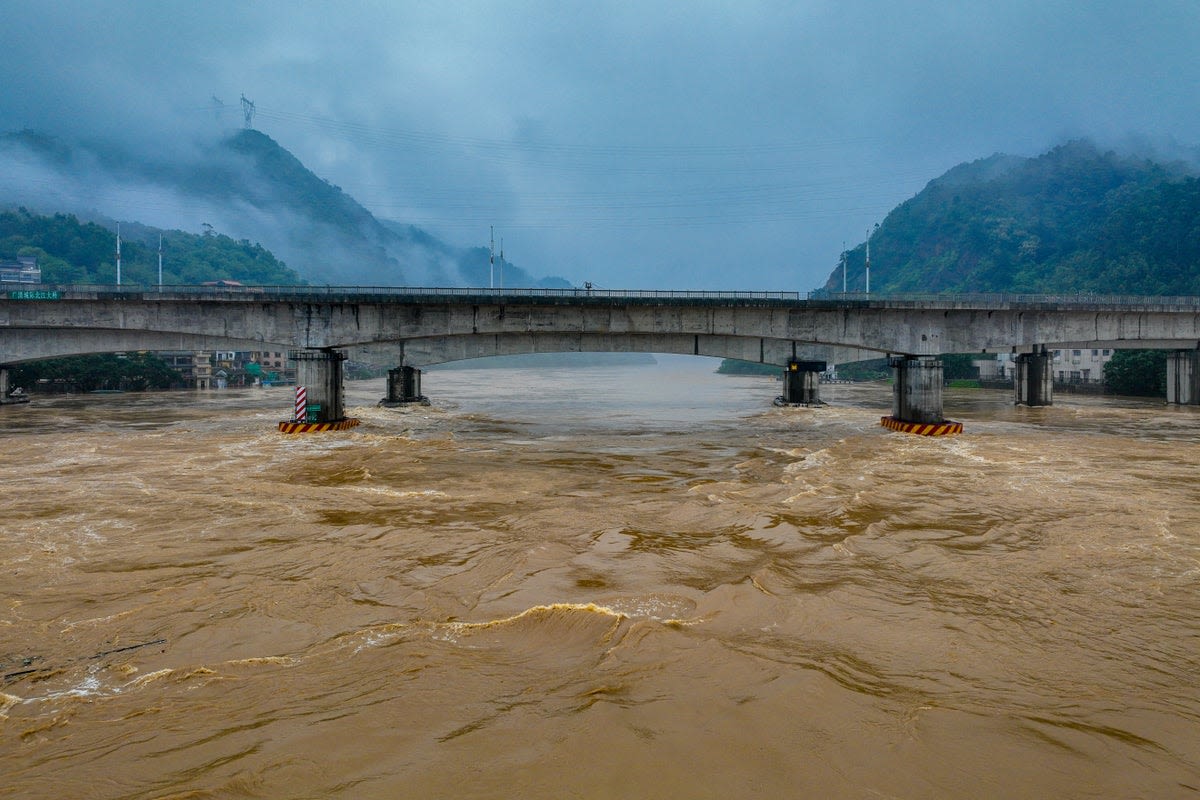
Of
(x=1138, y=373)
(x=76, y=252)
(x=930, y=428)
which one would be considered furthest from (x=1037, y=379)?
(x=76, y=252)

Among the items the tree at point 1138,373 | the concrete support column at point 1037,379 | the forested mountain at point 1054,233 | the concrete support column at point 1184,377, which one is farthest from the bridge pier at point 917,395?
the forested mountain at point 1054,233

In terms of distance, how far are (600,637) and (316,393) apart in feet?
112

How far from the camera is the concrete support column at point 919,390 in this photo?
39250 mm

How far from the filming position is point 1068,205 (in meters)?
163

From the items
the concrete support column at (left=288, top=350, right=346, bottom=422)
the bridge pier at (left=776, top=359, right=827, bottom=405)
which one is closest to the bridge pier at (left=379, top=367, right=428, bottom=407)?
the concrete support column at (left=288, top=350, right=346, bottom=422)

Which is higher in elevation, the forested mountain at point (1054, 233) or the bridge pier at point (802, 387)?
the forested mountain at point (1054, 233)

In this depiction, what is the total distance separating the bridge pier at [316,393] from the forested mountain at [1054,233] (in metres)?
99.0

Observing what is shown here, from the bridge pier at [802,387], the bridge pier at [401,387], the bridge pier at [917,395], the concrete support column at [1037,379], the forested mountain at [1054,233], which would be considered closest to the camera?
the bridge pier at [917,395]

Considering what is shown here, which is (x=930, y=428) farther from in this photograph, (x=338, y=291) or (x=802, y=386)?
(x=338, y=291)

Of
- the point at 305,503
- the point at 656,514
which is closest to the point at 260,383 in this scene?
the point at 305,503

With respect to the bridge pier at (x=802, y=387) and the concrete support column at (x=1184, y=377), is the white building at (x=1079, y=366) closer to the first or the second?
the concrete support column at (x=1184, y=377)

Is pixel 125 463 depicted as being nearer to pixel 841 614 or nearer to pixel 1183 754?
pixel 841 614

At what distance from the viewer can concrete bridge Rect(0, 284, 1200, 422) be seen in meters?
39.5

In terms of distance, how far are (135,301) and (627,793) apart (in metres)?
44.1
